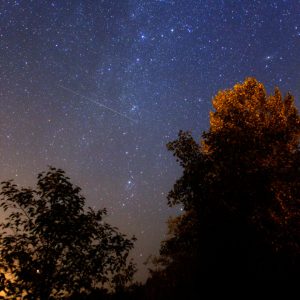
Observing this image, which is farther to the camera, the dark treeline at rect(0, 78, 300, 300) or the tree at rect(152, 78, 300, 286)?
the tree at rect(152, 78, 300, 286)

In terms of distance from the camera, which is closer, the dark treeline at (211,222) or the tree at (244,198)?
the dark treeline at (211,222)

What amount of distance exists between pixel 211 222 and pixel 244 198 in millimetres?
2086

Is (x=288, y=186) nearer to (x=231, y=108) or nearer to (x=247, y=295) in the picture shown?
(x=247, y=295)

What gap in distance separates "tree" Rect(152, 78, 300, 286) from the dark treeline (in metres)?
0.05

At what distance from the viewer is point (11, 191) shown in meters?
10.3

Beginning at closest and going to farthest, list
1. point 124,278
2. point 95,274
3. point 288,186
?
point 95,274 → point 124,278 → point 288,186

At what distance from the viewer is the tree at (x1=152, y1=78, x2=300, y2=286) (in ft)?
48.4

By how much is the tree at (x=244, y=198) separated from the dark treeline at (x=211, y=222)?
46mm

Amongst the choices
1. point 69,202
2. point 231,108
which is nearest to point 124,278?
point 69,202

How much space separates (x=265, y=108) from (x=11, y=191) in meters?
14.6

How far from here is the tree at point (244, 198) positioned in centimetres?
1474

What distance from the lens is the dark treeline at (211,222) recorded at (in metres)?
9.48

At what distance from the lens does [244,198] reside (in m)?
15.2

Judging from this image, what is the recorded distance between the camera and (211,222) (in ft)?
53.4
